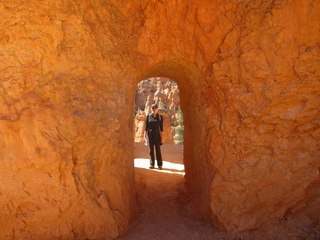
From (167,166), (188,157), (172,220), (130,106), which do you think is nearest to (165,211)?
(172,220)

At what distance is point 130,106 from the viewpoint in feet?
15.5

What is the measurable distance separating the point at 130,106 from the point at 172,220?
183 centimetres

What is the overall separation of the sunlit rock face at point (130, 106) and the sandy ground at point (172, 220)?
16 centimetres

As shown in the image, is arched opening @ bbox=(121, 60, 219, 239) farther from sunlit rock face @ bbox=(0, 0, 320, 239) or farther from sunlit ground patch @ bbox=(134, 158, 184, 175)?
sunlit ground patch @ bbox=(134, 158, 184, 175)

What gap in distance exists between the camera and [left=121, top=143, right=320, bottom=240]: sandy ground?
4039 millimetres

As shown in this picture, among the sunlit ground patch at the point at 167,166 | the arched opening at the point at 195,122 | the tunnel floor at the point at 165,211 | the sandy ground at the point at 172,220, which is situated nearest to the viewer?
the sandy ground at the point at 172,220

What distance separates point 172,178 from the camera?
6.74 metres

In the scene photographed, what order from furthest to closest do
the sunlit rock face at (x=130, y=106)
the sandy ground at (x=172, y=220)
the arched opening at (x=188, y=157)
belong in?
the arched opening at (x=188, y=157), the sandy ground at (x=172, y=220), the sunlit rock face at (x=130, y=106)

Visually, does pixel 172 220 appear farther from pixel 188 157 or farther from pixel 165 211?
pixel 188 157

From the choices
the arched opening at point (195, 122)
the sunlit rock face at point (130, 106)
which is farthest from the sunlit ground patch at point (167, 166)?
the sunlit rock face at point (130, 106)

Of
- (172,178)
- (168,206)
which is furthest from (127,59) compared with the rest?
(172,178)

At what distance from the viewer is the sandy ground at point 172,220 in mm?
4039

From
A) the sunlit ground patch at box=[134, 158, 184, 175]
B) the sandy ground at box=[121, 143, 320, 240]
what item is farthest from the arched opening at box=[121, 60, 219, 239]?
the sunlit ground patch at box=[134, 158, 184, 175]

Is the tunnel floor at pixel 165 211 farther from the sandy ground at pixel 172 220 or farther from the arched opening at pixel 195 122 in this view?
the arched opening at pixel 195 122
